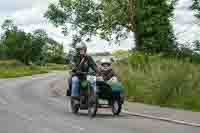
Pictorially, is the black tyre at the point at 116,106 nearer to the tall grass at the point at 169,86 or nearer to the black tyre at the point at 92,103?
the black tyre at the point at 92,103

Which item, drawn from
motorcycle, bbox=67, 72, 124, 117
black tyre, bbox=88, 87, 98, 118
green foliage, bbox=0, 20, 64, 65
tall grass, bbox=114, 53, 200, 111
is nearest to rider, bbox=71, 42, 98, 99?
motorcycle, bbox=67, 72, 124, 117

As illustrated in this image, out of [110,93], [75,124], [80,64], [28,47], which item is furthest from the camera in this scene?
[28,47]

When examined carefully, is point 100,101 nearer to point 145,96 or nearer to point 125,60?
point 145,96

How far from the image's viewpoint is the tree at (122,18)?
46.1 meters

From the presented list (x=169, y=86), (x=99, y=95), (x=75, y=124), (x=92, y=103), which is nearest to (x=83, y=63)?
(x=99, y=95)

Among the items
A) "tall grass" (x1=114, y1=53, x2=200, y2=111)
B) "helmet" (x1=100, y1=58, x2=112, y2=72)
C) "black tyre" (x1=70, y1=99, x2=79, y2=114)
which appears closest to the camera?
"helmet" (x1=100, y1=58, x2=112, y2=72)

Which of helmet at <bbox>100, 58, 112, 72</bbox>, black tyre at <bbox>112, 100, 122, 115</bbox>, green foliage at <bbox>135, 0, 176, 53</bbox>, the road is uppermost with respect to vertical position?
green foliage at <bbox>135, 0, 176, 53</bbox>

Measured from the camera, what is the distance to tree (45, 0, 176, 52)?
46094 millimetres

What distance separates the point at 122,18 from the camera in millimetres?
46688

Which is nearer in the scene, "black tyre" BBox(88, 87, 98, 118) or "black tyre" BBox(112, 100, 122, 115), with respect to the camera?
"black tyre" BBox(88, 87, 98, 118)

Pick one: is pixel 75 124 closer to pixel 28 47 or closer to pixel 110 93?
pixel 110 93

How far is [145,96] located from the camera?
20.1m

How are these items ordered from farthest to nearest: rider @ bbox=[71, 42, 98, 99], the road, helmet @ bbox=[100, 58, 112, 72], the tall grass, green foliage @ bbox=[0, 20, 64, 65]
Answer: green foliage @ bbox=[0, 20, 64, 65] < the tall grass < rider @ bbox=[71, 42, 98, 99] < helmet @ bbox=[100, 58, 112, 72] < the road

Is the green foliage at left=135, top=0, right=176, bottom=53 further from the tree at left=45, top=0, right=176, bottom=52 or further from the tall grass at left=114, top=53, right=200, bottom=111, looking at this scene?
the tall grass at left=114, top=53, right=200, bottom=111
